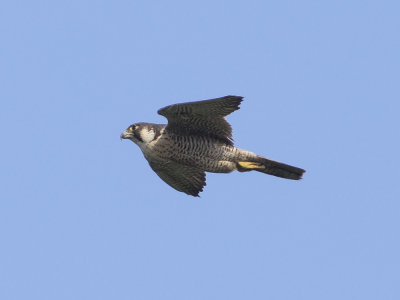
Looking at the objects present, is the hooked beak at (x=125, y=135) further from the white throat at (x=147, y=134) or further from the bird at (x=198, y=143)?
the white throat at (x=147, y=134)

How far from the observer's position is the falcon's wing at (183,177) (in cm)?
1258

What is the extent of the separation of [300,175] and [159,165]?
1973 mm

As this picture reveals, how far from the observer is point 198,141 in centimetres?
1195

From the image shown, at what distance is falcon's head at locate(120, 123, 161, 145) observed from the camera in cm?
1197

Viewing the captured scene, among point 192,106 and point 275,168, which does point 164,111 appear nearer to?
point 192,106

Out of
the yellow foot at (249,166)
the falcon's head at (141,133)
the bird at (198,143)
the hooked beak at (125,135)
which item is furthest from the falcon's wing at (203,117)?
the hooked beak at (125,135)

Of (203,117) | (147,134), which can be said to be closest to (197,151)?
(203,117)

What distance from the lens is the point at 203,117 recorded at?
38.5 ft

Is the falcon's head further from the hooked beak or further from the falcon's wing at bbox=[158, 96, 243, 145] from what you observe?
the falcon's wing at bbox=[158, 96, 243, 145]

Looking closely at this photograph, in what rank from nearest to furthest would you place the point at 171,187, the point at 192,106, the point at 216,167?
the point at 192,106 < the point at 216,167 < the point at 171,187

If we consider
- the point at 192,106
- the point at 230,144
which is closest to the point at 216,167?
the point at 230,144

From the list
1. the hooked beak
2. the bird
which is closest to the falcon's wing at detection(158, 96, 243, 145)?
the bird

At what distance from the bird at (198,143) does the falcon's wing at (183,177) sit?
0.38 feet

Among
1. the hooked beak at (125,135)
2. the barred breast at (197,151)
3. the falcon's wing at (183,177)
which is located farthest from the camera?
the falcon's wing at (183,177)
